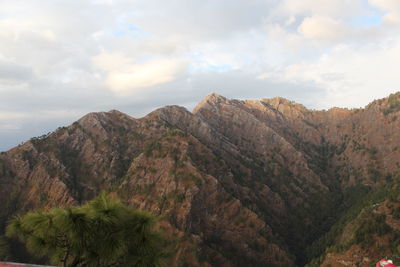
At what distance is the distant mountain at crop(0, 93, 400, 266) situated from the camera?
266 feet

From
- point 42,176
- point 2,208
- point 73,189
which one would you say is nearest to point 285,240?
point 73,189

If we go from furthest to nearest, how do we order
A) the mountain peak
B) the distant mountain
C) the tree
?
the mountain peak
the distant mountain
the tree

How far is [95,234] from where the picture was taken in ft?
29.6

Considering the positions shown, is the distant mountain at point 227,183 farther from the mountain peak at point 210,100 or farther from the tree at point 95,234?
the tree at point 95,234

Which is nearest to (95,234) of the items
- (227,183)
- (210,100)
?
(227,183)

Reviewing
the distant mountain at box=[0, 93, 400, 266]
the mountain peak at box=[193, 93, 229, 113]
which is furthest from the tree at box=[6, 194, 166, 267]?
the mountain peak at box=[193, 93, 229, 113]

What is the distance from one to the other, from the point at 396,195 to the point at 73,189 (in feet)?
311

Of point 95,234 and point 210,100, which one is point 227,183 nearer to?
point 210,100

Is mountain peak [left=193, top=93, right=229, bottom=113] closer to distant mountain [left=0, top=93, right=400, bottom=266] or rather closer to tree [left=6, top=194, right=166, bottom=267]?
distant mountain [left=0, top=93, right=400, bottom=266]

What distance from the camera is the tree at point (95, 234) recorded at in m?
8.61

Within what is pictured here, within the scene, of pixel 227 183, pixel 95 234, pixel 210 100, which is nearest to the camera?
pixel 95 234

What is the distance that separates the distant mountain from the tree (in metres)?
61.2

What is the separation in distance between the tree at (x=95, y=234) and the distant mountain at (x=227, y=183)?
61191 millimetres

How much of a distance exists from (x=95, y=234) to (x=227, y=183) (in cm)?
9585
